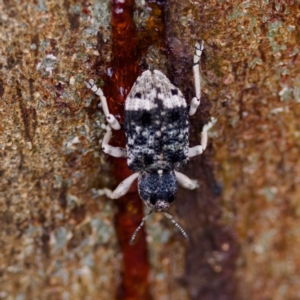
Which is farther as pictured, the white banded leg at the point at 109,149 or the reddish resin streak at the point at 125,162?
the white banded leg at the point at 109,149

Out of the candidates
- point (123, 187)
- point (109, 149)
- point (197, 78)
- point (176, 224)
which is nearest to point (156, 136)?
point (109, 149)

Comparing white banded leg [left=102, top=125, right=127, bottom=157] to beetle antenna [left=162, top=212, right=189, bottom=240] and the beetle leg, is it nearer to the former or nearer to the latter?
the beetle leg

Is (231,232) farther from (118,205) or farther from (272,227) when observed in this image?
(118,205)

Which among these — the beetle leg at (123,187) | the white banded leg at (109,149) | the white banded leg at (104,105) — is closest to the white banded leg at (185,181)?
the beetle leg at (123,187)

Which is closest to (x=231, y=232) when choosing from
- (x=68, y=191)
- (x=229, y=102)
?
(x=229, y=102)

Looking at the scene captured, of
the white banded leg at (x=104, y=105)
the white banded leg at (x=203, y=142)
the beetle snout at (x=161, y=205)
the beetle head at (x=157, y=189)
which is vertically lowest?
the beetle snout at (x=161, y=205)

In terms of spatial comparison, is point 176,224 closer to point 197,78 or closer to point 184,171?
point 184,171

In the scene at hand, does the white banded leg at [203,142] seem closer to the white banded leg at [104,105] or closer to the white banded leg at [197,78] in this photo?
the white banded leg at [197,78]
